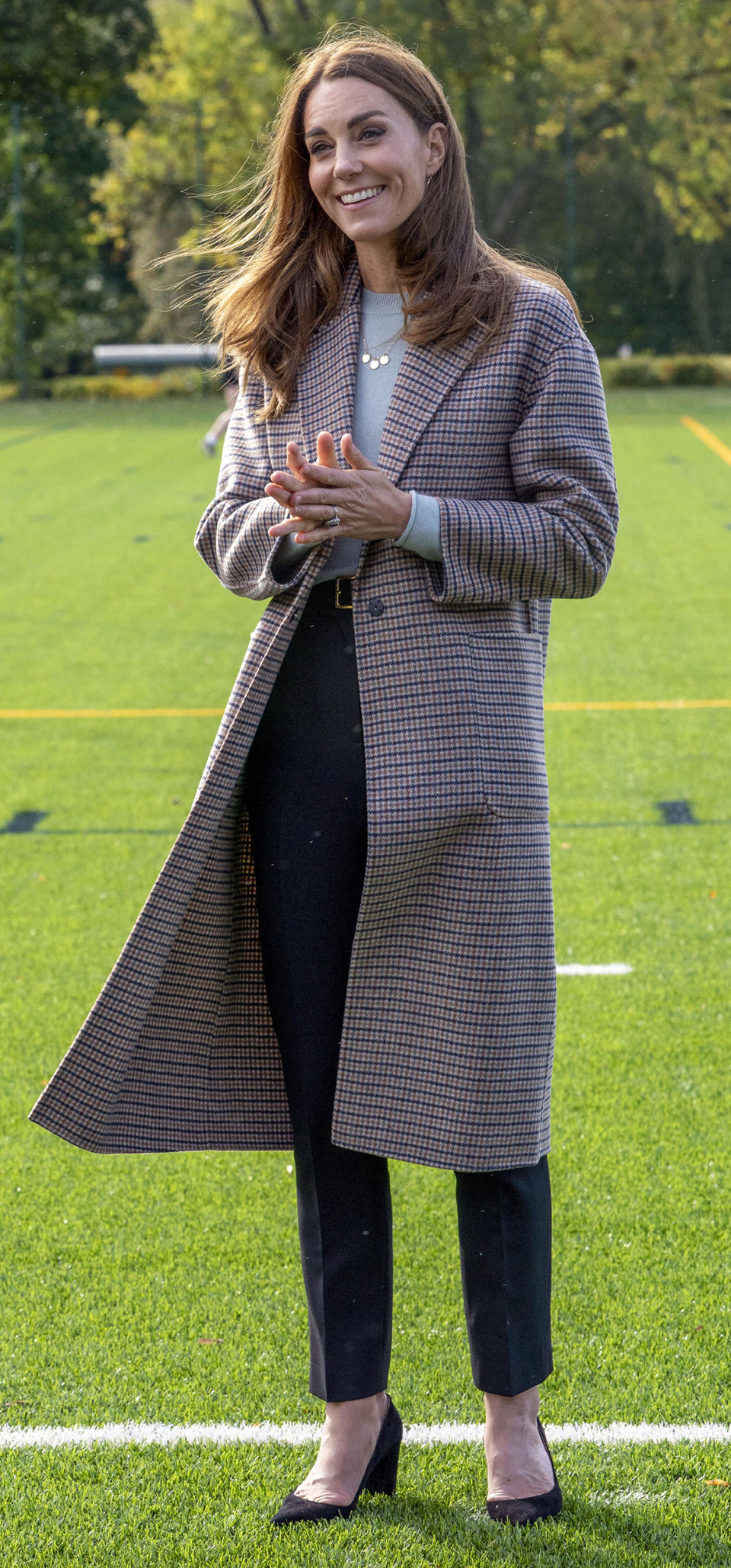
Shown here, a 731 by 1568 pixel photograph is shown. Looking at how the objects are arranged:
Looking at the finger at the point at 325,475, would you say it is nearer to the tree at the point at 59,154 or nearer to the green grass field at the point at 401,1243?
the green grass field at the point at 401,1243

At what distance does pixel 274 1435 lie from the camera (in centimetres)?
242

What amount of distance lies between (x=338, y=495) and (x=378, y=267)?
403mm

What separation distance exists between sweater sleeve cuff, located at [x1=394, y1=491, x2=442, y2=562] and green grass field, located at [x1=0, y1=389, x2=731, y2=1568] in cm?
125

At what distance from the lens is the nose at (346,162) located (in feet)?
6.74

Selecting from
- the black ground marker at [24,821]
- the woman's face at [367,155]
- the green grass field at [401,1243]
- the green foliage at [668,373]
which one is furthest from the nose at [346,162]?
the green foliage at [668,373]

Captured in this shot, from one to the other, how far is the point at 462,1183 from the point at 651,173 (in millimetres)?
40719

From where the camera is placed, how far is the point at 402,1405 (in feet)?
8.22

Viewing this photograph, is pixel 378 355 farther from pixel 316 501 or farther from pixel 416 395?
pixel 316 501

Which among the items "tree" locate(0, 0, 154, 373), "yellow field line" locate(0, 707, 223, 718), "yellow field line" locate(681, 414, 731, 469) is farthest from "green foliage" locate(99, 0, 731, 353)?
"yellow field line" locate(0, 707, 223, 718)

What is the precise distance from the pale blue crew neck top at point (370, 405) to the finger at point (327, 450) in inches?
4.2

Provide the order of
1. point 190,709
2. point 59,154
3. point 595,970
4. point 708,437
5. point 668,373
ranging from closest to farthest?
point 595,970, point 190,709, point 708,437, point 668,373, point 59,154

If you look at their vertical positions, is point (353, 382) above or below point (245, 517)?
above

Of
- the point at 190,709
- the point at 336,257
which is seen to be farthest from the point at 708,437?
the point at 336,257

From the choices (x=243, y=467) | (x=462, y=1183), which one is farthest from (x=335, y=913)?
(x=243, y=467)
